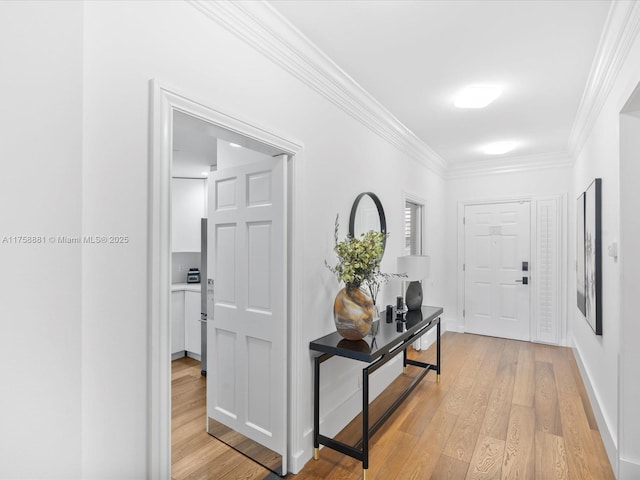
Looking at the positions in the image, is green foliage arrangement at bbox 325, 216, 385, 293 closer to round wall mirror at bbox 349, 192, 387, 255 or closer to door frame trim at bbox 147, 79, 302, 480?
round wall mirror at bbox 349, 192, 387, 255

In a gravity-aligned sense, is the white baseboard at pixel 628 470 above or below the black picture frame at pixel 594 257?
below

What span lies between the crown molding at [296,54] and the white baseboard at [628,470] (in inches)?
111

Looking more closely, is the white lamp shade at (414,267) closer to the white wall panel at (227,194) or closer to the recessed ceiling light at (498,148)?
the white wall panel at (227,194)

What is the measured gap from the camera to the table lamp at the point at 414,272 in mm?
3328

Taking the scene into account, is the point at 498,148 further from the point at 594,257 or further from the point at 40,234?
the point at 40,234

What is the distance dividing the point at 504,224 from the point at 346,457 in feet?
13.6

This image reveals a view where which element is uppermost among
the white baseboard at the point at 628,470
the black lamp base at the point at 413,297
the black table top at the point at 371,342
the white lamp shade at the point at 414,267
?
the white lamp shade at the point at 414,267

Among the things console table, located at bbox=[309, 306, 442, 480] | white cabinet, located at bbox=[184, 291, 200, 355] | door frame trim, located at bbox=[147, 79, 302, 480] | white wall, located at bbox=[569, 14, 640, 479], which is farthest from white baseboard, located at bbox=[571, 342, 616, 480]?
white cabinet, located at bbox=[184, 291, 200, 355]

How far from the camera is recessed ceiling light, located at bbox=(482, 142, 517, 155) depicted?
429cm

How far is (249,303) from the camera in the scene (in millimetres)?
2312

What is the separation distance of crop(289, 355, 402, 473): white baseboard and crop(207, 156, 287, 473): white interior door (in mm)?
141

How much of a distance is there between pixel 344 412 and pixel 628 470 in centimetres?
168

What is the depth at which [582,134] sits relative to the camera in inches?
140

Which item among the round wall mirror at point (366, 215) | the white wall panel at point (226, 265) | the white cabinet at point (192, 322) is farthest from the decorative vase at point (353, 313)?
the white cabinet at point (192, 322)
